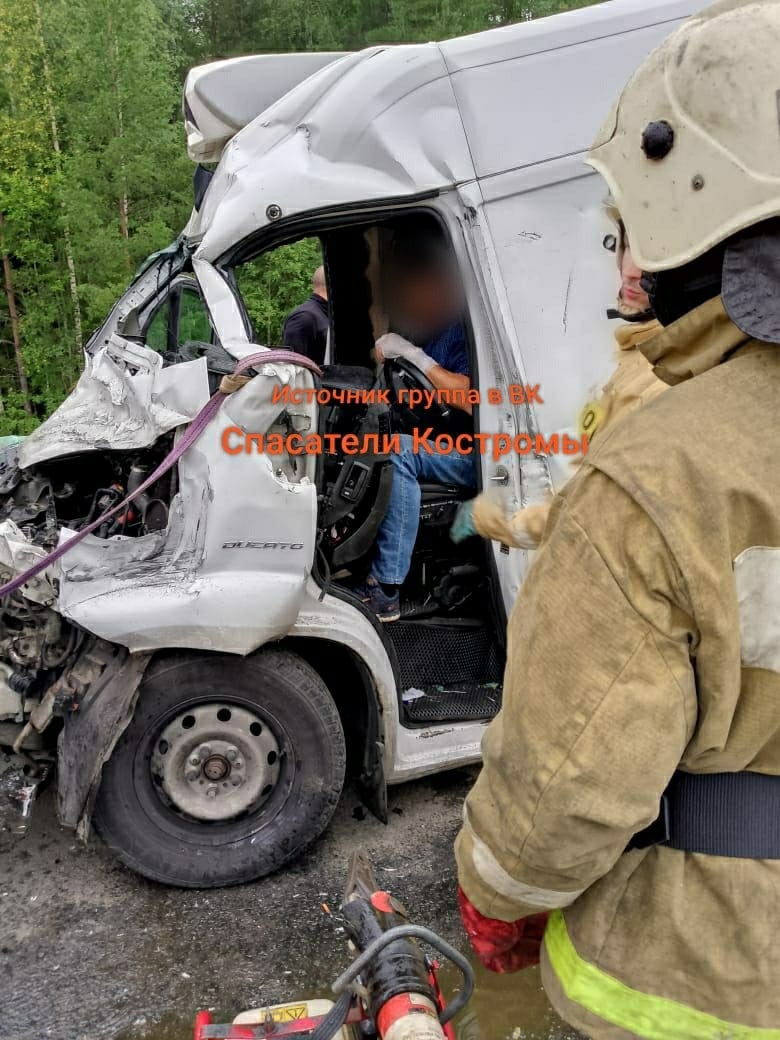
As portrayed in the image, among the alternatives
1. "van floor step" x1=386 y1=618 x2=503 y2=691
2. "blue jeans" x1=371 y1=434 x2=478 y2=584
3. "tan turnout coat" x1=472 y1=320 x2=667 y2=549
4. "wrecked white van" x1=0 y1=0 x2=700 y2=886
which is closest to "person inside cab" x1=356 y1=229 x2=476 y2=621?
"blue jeans" x1=371 y1=434 x2=478 y2=584

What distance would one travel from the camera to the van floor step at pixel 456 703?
3.17 m

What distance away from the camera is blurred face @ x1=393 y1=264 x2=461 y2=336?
334 centimetres

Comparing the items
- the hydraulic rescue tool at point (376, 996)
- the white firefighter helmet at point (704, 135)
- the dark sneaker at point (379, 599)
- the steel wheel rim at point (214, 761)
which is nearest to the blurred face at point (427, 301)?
the dark sneaker at point (379, 599)

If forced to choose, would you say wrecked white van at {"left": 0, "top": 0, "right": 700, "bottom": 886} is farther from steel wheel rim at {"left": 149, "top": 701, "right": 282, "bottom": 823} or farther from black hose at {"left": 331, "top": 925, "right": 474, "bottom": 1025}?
black hose at {"left": 331, "top": 925, "right": 474, "bottom": 1025}

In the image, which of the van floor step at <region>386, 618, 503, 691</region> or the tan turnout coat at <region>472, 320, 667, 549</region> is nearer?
the tan turnout coat at <region>472, 320, 667, 549</region>

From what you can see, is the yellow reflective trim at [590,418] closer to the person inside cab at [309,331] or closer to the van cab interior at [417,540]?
the van cab interior at [417,540]

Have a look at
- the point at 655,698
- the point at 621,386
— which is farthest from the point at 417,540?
the point at 655,698

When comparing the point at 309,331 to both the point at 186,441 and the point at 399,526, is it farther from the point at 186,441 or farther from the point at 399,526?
the point at 186,441

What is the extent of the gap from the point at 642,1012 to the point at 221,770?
1903mm

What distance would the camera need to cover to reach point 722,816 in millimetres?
1108

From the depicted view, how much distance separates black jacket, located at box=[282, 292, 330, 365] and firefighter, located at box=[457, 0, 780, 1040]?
4113mm

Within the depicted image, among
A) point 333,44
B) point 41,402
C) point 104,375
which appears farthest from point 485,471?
point 333,44

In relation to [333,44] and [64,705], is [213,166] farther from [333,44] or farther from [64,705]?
[333,44]

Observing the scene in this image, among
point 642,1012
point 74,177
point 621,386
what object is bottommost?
point 642,1012
